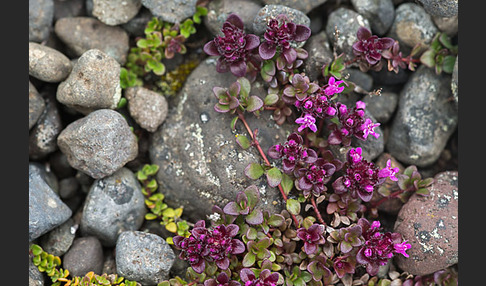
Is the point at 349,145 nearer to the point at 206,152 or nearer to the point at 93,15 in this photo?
the point at 206,152

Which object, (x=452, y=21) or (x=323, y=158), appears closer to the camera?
(x=323, y=158)

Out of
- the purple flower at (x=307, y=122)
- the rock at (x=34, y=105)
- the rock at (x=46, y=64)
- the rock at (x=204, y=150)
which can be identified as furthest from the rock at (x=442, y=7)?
the rock at (x=34, y=105)

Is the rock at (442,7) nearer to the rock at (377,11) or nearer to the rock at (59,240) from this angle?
the rock at (377,11)

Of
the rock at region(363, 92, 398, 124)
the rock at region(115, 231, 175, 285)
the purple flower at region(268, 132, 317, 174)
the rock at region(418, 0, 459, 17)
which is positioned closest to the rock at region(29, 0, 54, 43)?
the rock at region(115, 231, 175, 285)

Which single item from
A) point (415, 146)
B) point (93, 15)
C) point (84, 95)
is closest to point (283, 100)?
point (415, 146)

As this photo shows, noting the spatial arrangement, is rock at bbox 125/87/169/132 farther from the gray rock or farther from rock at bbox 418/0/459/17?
rock at bbox 418/0/459/17
